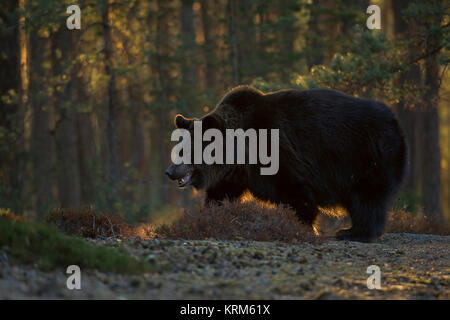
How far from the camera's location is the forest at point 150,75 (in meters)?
13.5

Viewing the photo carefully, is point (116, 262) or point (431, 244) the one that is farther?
point (431, 244)

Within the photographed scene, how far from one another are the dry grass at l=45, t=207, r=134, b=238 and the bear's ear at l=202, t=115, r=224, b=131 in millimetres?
2174

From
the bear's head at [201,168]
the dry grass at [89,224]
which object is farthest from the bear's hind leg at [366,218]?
the dry grass at [89,224]

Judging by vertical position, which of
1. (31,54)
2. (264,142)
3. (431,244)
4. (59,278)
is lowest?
(431,244)

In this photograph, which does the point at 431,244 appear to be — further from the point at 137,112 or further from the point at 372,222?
the point at 137,112

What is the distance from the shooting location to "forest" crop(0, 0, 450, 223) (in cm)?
1348

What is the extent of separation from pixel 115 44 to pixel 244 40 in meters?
7.16

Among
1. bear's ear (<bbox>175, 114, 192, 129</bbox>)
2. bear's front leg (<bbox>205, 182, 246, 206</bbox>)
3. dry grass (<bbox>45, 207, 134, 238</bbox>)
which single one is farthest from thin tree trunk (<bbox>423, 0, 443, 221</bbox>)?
dry grass (<bbox>45, 207, 134, 238</bbox>)

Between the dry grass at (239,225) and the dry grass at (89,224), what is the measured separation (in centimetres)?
56

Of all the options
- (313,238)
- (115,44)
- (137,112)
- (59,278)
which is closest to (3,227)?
(59,278)

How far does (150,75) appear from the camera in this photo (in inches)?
977

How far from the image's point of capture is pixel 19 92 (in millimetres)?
16453

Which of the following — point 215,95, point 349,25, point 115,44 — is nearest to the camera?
point 115,44
